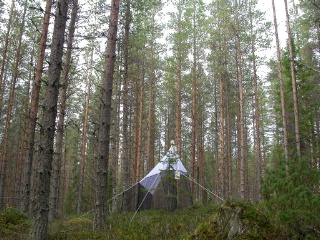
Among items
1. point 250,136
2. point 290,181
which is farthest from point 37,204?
point 250,136

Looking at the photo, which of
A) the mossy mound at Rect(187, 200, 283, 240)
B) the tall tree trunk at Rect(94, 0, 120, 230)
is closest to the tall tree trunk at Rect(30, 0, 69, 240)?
A: the tall tree trunk at Rect(94, 0, 120, 230)

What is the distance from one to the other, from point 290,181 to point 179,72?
14.2m

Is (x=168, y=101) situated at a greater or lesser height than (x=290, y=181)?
greater

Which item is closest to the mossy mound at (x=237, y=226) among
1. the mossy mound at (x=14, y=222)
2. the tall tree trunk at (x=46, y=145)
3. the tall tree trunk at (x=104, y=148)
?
the tall tree trunk at (x=46, y=145)

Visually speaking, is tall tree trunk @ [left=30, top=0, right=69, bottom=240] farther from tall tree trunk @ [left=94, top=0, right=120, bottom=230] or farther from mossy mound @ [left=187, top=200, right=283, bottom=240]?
mossy mound @ [left=187, top=200, right=283, bottom=240]

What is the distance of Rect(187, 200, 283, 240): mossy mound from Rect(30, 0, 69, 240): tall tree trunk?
264cm

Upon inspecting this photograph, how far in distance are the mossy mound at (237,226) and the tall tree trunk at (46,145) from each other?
264 cm

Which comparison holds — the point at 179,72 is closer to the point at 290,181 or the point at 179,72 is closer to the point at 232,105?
the point at 232,105

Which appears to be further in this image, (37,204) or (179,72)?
(179,72)

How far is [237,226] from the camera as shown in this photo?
4281mm

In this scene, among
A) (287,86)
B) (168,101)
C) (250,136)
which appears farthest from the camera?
(250,136)

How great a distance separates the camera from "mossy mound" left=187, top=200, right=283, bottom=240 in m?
4.22

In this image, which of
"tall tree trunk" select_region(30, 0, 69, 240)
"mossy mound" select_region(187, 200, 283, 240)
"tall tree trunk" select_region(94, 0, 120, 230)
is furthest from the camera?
"tall tree trunk" select_region(94, 0, 120, 230)

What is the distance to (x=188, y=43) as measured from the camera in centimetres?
1773
